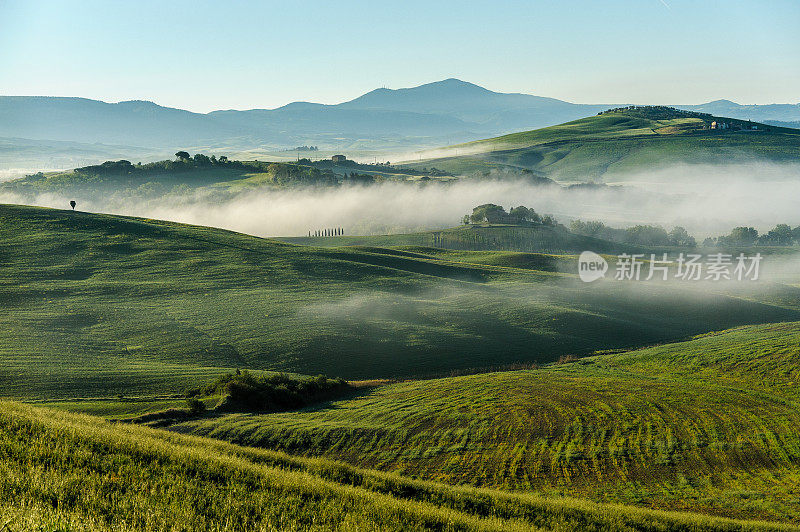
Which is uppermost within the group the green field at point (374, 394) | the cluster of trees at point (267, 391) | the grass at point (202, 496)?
the grass at point (202, 496)

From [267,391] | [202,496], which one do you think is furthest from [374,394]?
[202,496]

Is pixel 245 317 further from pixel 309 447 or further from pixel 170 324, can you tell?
pixel 309 447

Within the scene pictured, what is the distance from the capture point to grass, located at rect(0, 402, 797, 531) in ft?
41.4

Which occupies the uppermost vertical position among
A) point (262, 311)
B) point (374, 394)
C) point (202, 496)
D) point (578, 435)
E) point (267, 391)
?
point (202, 496)

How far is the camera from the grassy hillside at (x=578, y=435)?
112 ft

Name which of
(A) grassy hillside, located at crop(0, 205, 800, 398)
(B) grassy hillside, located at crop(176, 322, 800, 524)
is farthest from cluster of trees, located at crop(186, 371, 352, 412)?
(A) grassy hillside, located at crop(0, 205, 800, 398)

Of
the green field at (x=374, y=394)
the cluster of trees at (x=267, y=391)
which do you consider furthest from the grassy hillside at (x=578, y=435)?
the cluster of trees at (x=267, y=391)

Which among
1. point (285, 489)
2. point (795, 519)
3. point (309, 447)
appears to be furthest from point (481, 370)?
point (285, 489)

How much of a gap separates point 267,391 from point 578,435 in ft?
82.3

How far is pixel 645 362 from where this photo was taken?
68.6m

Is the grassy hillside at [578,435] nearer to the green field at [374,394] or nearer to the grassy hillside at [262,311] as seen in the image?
the green field at [374,394]

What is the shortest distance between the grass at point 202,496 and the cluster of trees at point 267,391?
79.6 feet

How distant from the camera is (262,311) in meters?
77.6

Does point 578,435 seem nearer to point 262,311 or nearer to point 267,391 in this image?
point 267,391
